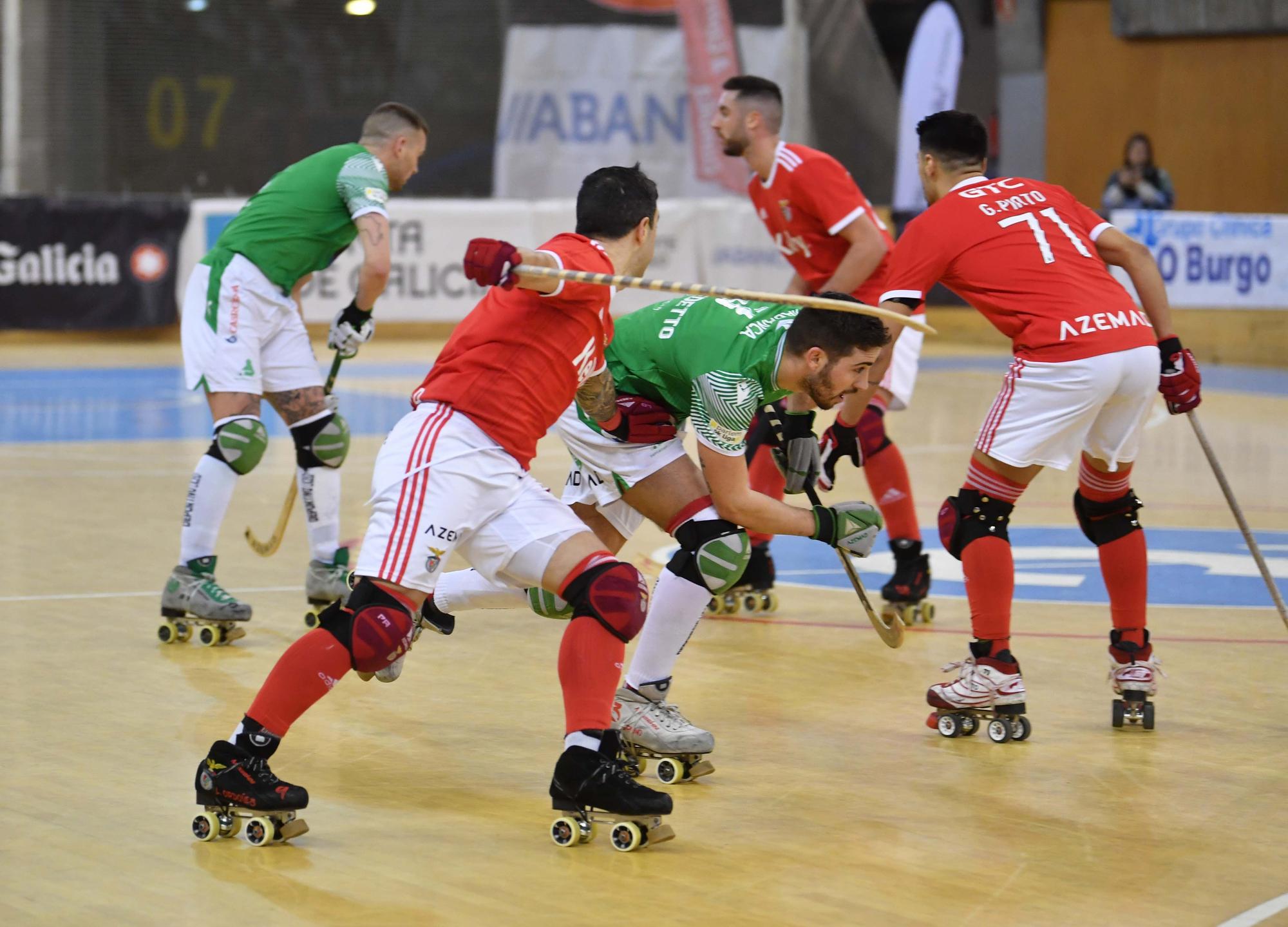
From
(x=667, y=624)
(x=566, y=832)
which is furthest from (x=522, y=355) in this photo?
(x=566, y=832)

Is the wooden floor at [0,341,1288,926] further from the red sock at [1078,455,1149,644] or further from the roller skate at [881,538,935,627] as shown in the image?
the red sock at [1078,455,1149,644]

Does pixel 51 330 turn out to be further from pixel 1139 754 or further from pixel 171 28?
pixel 1139 754

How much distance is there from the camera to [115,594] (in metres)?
7.78

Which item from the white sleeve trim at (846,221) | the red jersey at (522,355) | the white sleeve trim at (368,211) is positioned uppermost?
the white sleeve trim at (368,211)

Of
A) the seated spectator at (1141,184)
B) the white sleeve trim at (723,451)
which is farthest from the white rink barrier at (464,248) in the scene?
the white sleeve trim at (723,451)

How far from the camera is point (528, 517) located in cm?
464

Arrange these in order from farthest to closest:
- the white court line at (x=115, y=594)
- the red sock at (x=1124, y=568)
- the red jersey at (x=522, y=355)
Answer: the white court line at (x=115, y=594), the red sock at (x=1124, y=568), the red jersey at (x=522, y=355)

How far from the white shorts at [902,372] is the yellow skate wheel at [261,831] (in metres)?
4.09

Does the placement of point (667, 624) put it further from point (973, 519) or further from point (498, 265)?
point (498, 265)

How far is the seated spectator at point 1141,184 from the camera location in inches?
779

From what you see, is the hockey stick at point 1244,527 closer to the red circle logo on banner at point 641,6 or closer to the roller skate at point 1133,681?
the roller skate at point 1133,681

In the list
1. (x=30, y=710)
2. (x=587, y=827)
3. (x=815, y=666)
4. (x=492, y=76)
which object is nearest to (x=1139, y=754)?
(x=815, y=666)

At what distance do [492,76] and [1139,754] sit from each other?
18.5 meters

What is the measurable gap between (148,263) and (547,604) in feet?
49.5
